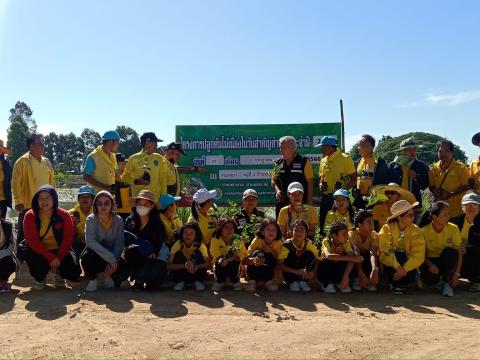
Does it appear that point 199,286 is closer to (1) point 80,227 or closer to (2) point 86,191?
(1) point 80,227

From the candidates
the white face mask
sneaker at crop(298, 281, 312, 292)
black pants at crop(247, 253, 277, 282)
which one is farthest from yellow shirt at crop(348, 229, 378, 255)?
the white face mask

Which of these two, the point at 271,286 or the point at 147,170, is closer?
the point at 271,286

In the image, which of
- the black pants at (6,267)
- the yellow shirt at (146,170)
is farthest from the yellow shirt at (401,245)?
the black pants at (6,267)

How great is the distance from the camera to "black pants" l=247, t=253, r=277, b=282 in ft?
18.3

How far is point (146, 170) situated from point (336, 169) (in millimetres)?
2806

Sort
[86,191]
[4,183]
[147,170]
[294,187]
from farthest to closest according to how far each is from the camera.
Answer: [4,183] → [147,170] → [86,191] → [294,187]

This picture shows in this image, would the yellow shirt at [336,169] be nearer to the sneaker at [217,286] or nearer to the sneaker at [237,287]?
the sneaker at [237,287]

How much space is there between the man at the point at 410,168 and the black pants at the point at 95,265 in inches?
158

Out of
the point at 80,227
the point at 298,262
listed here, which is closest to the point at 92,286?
the point at 80,227

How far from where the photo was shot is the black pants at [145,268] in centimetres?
548

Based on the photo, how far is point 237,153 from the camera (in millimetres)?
9125

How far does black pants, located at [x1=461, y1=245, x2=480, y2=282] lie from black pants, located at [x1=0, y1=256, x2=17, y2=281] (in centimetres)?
547

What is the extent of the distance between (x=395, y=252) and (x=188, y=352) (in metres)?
3.01

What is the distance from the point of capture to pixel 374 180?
670 centimetres
